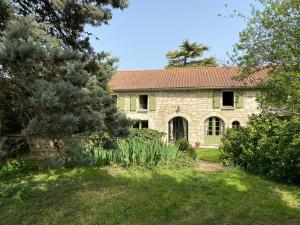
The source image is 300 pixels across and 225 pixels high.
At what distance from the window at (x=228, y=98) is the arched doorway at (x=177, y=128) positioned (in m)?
3.41

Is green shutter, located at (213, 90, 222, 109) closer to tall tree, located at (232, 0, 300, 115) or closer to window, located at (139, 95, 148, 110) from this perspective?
window, located at (139, 95, 148, 110)

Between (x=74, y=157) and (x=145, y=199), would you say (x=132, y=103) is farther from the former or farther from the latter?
(x=74, y=157)

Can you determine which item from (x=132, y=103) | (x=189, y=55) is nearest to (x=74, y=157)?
(x=132, y=103)

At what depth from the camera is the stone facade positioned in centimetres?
2277

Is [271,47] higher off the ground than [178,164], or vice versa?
[271,47]

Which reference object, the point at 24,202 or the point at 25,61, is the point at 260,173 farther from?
the point at 25,61

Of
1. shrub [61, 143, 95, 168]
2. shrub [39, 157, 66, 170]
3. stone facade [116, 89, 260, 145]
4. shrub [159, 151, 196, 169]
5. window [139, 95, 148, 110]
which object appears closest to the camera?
shrub [39, 157, 66, 170]

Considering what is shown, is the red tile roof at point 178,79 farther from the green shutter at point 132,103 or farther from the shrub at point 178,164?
the shrub at point 178,164

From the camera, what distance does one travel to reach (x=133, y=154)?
9.98 m

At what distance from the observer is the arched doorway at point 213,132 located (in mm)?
23250

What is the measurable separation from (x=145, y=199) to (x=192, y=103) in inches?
669

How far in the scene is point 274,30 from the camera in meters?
10.4

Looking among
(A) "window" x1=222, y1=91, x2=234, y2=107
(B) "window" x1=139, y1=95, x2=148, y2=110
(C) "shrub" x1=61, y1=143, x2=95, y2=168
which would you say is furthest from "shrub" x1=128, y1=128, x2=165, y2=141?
(C) "shrub" x1=61, y1=143, x2=95, y2=168

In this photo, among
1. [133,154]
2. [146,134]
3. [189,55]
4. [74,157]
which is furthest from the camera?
[189,55]
